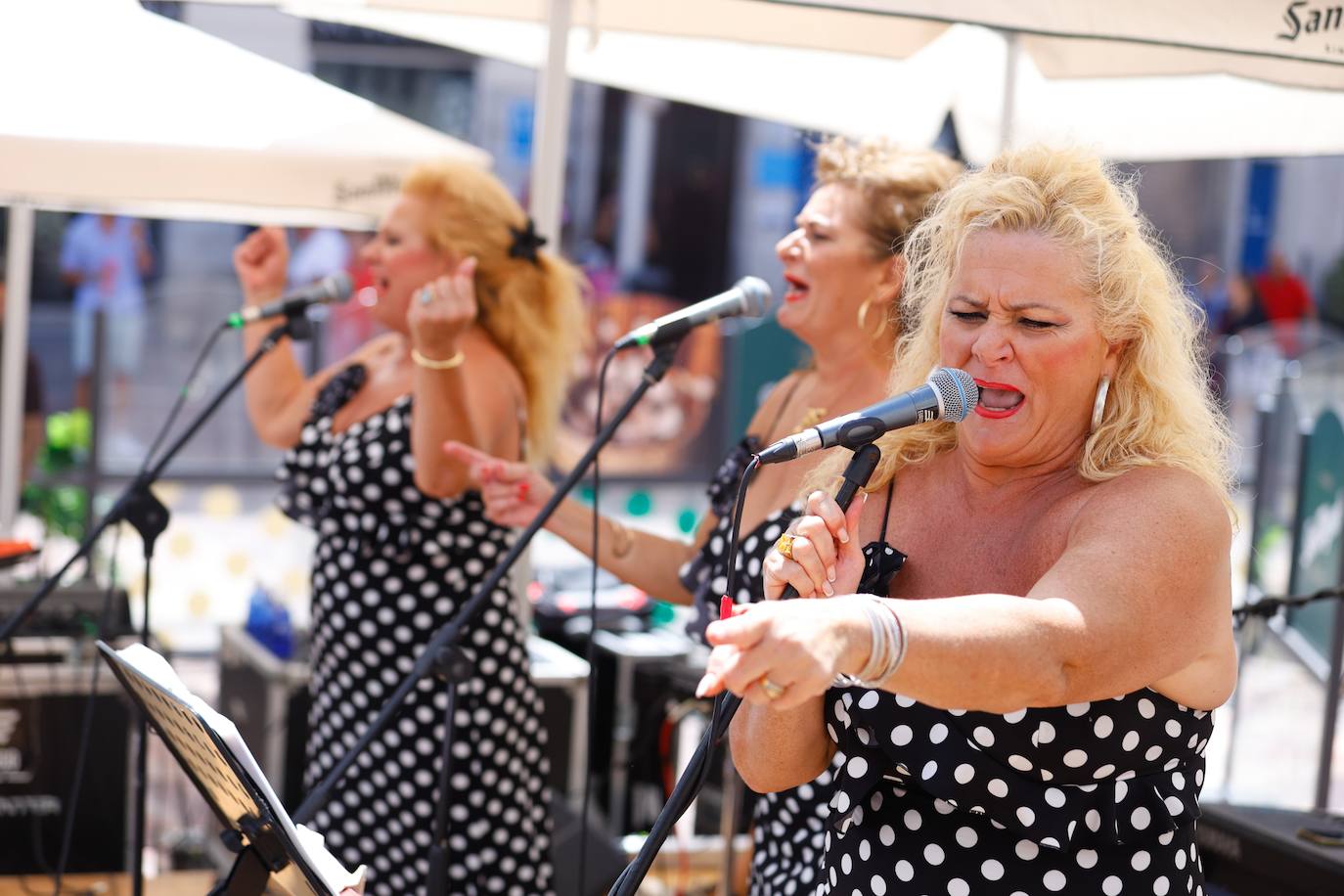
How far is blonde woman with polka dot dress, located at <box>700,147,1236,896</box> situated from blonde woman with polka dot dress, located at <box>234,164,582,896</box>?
145 cm

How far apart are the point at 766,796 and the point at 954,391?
126 centimetres

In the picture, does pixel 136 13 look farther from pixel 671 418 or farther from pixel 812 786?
pixel 671 418

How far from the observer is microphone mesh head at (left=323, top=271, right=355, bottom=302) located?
334cm

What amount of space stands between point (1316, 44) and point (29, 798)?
4.01 m

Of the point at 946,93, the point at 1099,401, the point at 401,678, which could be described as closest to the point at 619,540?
the point at 401,678

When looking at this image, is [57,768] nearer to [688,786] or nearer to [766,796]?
[766,796]

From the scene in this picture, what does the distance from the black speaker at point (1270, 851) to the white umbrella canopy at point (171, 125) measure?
2.57 metres

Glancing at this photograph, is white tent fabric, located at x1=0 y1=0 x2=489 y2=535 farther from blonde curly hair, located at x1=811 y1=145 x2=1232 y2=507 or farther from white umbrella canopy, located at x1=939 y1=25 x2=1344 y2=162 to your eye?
blonde curly hair, located at x1=811 y1=145 x2=1232 y2=507

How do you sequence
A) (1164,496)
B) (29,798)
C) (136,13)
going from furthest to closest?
(29,798) < (136,13) < (1164,496)

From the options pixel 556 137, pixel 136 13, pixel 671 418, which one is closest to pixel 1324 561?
pixel 556 137

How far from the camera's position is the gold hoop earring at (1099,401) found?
189cm

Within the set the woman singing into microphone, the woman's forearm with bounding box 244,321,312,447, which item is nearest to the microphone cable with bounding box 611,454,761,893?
the woman singing into microphone

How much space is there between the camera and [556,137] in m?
3.88

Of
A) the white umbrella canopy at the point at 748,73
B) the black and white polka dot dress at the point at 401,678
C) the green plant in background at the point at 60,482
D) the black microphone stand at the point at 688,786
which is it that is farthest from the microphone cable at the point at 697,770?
the green plant in background at the point at 60,482
